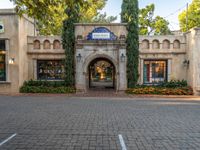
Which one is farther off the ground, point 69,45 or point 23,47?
point 69,45

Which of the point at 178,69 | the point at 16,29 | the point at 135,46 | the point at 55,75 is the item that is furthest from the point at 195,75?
the point at 16,29

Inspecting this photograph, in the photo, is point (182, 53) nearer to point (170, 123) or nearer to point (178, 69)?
point (178, 69)

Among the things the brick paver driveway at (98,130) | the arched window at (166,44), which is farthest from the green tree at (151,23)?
the brick paver driveway at (98,130)

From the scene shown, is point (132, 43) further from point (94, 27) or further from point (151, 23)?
point (151, 23)

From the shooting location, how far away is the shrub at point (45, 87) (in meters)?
17.2

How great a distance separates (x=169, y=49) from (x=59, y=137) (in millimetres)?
14974

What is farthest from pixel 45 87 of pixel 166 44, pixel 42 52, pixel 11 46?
pixel 166 44

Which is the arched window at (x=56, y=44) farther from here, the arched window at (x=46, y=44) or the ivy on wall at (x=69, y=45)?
the ivy on wall at (x=69, y=45)

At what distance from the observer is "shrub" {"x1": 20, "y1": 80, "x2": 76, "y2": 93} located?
17203 millimetres

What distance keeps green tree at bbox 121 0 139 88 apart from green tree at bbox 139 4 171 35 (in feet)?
57.1

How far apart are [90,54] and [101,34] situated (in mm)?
1944

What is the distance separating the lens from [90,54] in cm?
1736

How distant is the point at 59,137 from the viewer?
578 centimetres

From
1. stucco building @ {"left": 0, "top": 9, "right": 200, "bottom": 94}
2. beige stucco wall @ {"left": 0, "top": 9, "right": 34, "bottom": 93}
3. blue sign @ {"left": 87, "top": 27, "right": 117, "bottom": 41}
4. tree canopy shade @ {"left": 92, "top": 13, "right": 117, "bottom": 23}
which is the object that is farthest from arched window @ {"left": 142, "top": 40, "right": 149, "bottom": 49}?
tree canopy shade @ {"left": 92, "top": 13, "right": 117, "bottom": 23}
